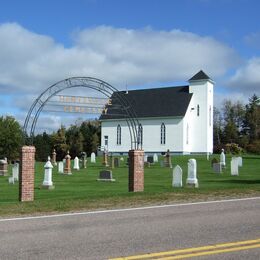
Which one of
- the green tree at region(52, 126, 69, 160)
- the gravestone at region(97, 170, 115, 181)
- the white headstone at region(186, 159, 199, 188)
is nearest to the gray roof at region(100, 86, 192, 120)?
the green tree at region(52, 126, 69, 160)

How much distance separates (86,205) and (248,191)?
6997mm

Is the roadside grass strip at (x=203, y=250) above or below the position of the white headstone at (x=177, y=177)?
below

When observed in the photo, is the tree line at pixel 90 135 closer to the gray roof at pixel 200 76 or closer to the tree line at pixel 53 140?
the tree line at pixel 53 140

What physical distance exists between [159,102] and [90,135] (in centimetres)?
2456

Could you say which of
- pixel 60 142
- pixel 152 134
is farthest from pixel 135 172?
pixel 60 142

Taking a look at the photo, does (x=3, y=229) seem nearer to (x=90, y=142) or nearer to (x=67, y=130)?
(x=90, y=142)

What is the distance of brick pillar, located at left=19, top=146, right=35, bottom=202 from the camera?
55.2ft

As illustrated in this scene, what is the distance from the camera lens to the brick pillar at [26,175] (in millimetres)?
16812

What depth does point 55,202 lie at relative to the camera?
1506 cm

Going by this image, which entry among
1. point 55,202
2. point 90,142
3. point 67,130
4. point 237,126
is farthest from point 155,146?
point 55,202

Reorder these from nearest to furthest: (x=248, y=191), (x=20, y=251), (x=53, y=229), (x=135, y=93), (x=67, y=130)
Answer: (x=20, y=251) → (x=53, y=229) → (x=248, y=191) → (x=135, y=93) → (x=67, y=130)

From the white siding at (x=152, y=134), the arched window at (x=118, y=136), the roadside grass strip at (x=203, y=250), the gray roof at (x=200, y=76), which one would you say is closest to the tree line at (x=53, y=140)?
the white siding at (x=152, y=134)

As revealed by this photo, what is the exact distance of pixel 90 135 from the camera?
93.4 metres

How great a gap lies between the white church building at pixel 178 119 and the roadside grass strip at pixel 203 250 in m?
58.2
